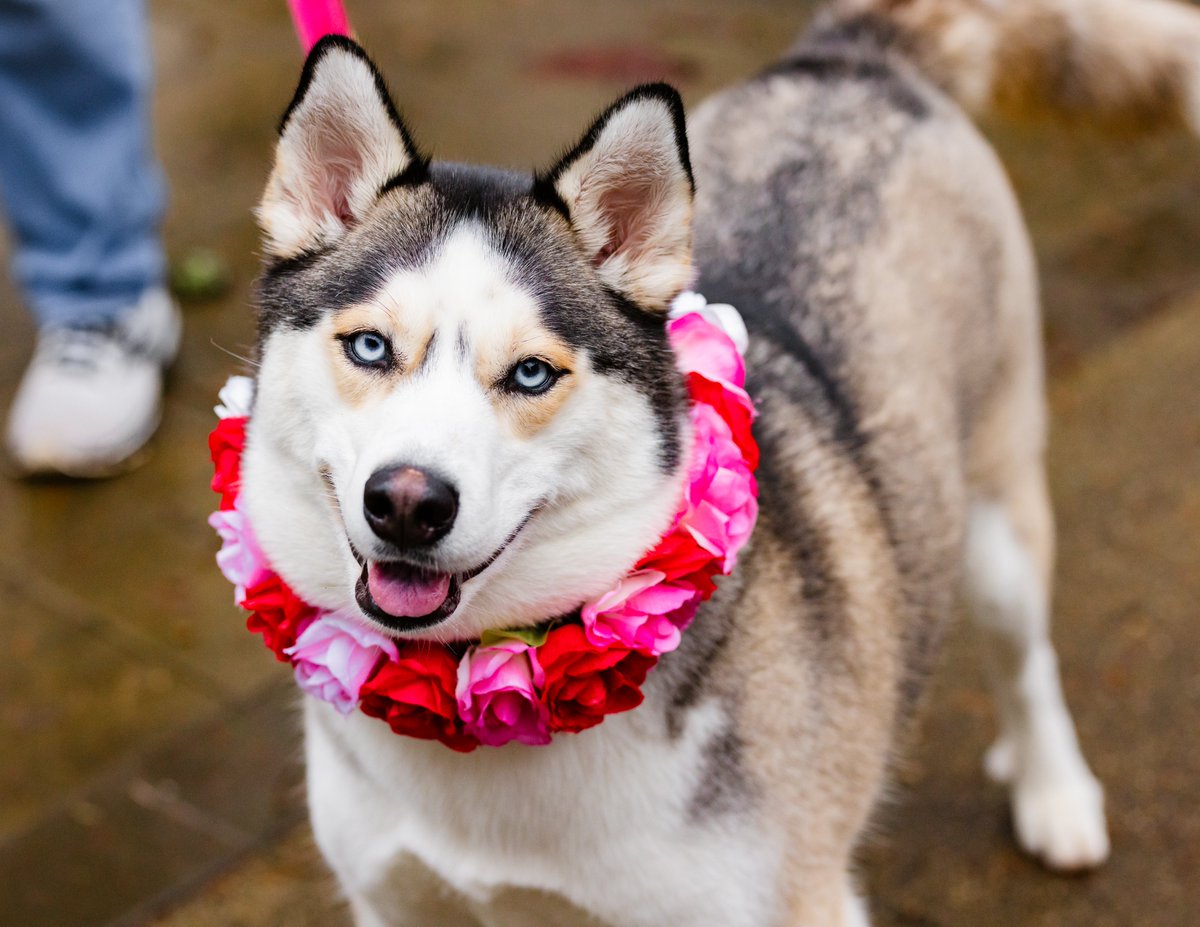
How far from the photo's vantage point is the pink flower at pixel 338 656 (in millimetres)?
1967

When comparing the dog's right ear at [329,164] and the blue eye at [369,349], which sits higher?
the dog's right ear at [329,164]

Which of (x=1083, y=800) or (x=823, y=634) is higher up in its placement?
(x=823, y=634)

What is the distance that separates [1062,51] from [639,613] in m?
2.12

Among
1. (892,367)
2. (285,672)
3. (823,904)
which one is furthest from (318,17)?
(285,672)

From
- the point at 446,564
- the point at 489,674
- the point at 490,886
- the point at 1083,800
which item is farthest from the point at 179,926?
the point at 1083,800

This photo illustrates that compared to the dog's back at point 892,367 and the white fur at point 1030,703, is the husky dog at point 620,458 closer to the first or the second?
the dog's back at point 892,367

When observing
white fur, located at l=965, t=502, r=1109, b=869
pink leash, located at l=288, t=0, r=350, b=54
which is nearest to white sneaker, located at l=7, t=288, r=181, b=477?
pink leash, located at l=288, t=0, r=350, b=54

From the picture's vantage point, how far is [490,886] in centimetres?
211

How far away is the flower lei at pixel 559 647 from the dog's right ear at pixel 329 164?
47 centimetres

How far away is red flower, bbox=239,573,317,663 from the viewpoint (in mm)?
2053

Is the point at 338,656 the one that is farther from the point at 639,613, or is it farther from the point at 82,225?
the point at 82,225

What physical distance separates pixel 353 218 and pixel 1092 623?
2.54 metres

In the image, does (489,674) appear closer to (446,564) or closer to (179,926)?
(446,564)

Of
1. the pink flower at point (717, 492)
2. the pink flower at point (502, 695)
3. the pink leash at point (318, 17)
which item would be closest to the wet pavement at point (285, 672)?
the pink leash at point (318, 17)
